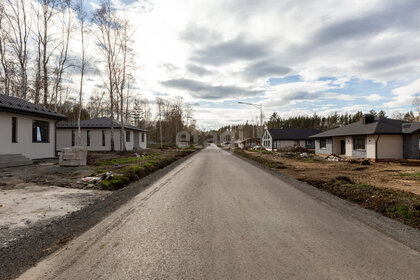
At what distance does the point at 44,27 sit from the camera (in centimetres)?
2461

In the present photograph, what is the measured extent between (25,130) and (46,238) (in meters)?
→ 16.5

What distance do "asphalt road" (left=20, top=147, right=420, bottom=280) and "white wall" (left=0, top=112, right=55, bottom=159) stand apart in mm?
14206

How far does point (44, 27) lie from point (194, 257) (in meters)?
30.6

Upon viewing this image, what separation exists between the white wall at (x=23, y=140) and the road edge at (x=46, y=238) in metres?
13.2

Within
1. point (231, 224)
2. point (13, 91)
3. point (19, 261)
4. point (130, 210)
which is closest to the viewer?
point (19, 261)

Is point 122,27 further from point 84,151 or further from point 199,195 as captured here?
point 199,195

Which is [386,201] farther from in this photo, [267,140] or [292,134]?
[267,140]

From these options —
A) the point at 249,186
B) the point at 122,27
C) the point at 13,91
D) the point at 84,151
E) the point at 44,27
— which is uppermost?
the point at 122,27

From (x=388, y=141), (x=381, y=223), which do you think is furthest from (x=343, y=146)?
(x=381, y=223)

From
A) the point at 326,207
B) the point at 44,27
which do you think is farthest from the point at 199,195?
the point at 44,27

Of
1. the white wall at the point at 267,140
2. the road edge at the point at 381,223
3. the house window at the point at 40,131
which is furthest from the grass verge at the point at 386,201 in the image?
the white wall at the point at 267,140

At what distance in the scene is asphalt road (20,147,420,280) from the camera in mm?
3193

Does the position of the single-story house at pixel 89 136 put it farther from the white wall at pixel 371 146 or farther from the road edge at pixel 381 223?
the white wall at pixel 371 146

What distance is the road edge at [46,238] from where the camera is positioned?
11.2 feet
